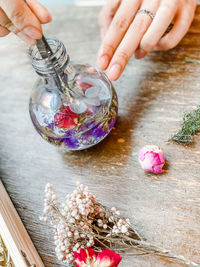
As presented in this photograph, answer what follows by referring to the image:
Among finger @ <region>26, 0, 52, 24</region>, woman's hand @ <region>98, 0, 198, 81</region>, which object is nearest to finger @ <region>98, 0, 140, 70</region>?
woman's hand @ <region>98, 0, 198, 81</region>

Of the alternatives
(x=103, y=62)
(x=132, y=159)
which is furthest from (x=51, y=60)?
(x=132, y=159)

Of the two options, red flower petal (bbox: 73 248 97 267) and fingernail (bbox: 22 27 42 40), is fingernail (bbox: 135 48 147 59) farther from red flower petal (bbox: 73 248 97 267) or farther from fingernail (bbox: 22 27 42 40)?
red flower petal (bbox: 73 248 97 267)

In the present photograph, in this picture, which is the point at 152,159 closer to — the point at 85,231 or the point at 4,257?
the point at 85,231

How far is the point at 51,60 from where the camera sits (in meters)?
0.61

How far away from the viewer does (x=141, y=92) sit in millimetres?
819

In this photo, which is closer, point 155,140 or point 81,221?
point 81,221

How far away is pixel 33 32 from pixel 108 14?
43cm

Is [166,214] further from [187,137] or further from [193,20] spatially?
[193,20]

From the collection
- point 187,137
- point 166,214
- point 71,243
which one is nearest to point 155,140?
point 187,137

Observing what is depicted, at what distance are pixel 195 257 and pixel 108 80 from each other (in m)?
0.42

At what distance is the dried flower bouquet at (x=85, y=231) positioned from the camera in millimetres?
590

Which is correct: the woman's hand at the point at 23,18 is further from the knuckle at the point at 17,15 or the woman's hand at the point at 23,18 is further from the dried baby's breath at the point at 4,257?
the dried baby's breath at the point at 4,257

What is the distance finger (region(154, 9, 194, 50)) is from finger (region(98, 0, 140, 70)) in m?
0.10

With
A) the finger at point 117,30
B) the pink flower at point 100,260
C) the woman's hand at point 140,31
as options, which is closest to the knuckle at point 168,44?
the woman's hand at point 140,31
